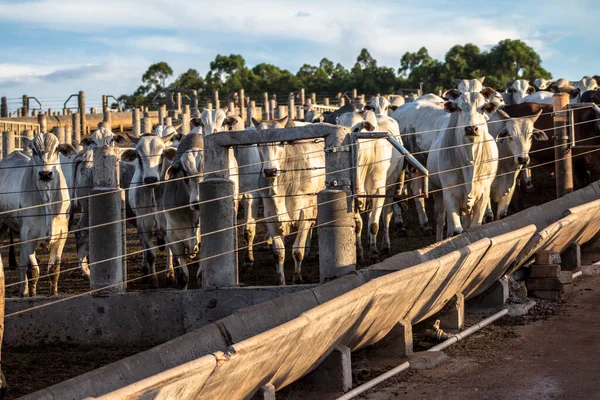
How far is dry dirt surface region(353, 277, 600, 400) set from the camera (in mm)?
7715

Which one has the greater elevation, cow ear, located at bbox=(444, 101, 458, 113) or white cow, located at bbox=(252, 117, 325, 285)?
cow ear, located at bbox=(444, 101, 458, 113)

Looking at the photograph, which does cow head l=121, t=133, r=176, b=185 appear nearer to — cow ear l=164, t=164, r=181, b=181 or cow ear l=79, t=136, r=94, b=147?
cow ear l=164, t=164, r=181, b=181

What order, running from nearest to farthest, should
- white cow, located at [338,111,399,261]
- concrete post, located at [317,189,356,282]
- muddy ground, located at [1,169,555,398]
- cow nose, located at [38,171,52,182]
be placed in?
muddy ground, located at [1,169,555,398], concrete post, located at [317,189,356,282], cow nose, located at [38,171,52,182], white cow, located at [338,111,399,261]

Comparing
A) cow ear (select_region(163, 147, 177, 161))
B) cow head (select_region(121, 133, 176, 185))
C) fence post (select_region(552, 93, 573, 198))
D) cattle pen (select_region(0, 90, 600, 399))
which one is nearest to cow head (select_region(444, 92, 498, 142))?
fence post (select_region(552, 93, 573, 198))

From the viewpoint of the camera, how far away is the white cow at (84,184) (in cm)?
1541

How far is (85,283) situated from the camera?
1446 centimetres

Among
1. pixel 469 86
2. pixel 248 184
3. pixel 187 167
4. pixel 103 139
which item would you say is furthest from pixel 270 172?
pixel 469 86

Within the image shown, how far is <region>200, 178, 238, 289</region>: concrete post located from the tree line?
146 feet

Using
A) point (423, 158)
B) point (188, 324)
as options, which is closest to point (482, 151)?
point (423, 158)

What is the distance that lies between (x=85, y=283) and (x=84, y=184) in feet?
8.35

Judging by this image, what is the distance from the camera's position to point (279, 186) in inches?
548

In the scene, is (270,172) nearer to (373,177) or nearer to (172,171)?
(172,171)

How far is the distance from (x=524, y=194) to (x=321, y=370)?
1475 cm

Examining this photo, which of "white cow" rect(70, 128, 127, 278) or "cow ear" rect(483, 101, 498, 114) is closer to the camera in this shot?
"cow ear" rect(483, 101, 498, 114)
